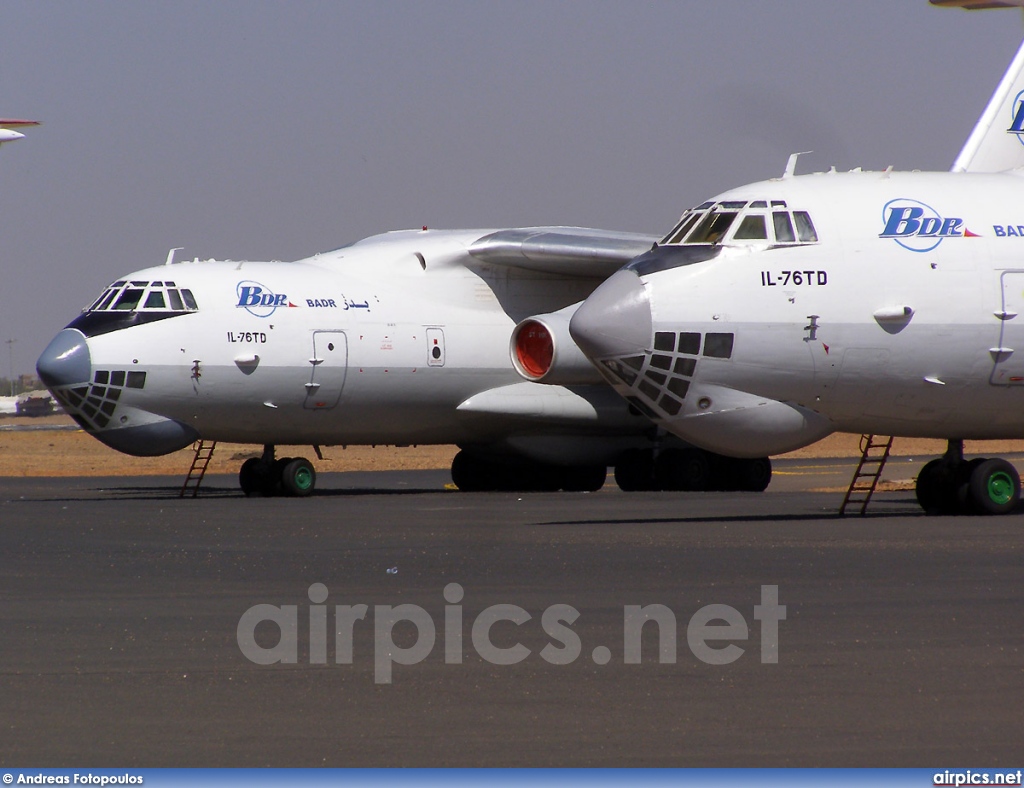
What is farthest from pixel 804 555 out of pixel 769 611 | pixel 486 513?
pixel 486 513

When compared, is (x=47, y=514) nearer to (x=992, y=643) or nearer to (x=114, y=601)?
(x=114, y=601)

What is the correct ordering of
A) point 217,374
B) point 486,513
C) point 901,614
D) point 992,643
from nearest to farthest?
point 992,643 → point 901,614 → point 486,513 → point 217,374

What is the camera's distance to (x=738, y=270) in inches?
658

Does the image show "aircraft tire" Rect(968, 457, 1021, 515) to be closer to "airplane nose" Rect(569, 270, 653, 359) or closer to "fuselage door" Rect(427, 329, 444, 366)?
"airplane nose" Rect(569, 270, 653, 359)

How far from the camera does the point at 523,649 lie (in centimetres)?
841

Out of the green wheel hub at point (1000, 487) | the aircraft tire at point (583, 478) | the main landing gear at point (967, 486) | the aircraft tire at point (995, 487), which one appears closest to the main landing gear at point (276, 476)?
the aircraft tire at point (583, 478)

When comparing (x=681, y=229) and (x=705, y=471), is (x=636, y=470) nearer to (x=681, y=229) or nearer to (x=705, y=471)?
(x=705, y=471)

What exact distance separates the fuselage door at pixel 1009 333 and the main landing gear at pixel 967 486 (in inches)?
43.0

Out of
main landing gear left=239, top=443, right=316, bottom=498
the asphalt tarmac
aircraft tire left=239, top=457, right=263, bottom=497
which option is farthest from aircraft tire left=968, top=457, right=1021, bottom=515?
aircraft tire left=239, top=457, right=263, bottom=497

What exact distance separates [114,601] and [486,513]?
31.6 feet

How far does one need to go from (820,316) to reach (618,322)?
2055mm

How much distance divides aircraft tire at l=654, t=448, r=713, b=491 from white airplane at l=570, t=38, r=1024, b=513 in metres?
8.02

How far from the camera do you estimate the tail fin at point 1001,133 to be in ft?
66.8

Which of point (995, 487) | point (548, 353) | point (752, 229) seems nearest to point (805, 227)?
point (752, 229)
